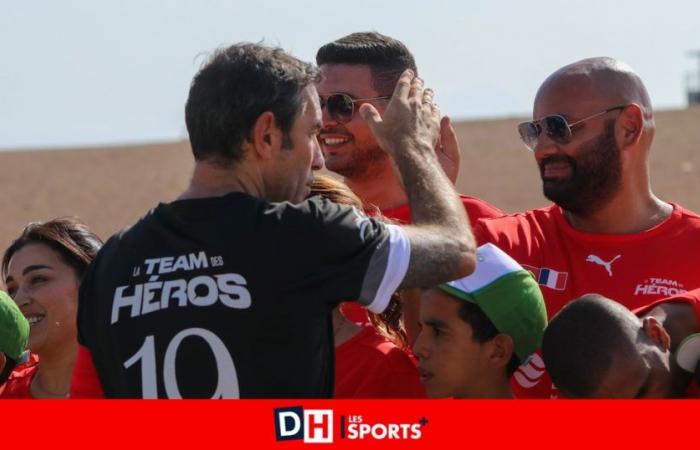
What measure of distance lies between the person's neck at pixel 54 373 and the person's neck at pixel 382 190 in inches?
57.5

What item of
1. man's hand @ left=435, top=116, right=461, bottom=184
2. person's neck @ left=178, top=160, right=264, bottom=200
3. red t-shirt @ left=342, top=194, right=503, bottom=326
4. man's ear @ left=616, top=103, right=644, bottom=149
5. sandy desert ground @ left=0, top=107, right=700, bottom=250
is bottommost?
sandy desert ground @ left=0, top=107, right=700, bottom=250

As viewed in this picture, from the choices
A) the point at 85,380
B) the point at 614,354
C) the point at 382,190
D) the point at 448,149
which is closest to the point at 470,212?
the point at 448,149

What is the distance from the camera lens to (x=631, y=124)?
5379 millimetres

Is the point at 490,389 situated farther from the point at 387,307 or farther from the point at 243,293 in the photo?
the point at 243,293

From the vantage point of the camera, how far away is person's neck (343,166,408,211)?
5934mm

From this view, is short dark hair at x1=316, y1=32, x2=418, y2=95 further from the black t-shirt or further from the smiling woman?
the black t-shirt

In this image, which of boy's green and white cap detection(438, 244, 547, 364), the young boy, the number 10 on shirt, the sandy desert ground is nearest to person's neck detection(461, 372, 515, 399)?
the young boy

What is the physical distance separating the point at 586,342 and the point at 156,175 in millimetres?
36465

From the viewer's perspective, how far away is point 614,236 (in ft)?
17.0

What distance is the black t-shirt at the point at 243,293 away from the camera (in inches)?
141

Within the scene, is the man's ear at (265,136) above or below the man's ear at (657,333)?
above
